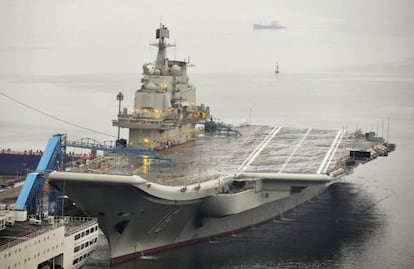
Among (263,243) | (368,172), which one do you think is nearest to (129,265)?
(263,243)

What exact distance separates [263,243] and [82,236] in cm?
824

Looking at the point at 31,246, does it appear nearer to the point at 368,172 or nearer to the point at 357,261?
the point at 357,261

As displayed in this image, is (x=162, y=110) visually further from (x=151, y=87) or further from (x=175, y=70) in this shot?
(x=175, y=70)

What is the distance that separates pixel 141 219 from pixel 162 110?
392 inches

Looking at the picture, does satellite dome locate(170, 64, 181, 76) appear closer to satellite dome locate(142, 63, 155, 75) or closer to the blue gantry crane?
satellite dome locate(142, 63, 155, 75)

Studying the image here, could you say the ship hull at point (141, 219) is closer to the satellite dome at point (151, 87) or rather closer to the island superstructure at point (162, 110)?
the island superstructure at point (162, 110)

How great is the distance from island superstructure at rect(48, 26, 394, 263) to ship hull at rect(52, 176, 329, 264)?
0.03 m

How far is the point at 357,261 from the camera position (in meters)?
31.1

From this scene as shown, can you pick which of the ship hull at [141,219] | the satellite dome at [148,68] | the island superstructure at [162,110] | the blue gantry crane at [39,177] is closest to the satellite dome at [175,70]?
the island superstructure at [162,110]

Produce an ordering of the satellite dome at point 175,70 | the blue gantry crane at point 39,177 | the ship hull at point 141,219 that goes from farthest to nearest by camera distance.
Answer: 1. the satellite dome at point 175,70
2. the blue gantry crane at point 39,177
3. the ship hull at point 141,219

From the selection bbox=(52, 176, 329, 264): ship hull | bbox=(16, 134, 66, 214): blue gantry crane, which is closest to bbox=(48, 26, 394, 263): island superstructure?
bbox=(52, 176, 329, 264): ship hull

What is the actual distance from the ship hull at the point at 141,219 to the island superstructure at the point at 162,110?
5.90 metres

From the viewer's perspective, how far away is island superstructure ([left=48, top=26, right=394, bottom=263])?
29062 millimetres

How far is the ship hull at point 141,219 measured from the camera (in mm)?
28672
